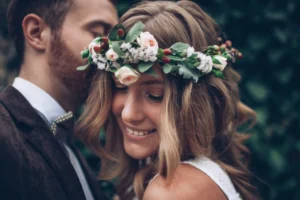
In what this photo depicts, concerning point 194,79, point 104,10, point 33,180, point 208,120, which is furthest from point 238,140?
point 33,180

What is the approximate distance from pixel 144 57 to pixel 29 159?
78 centimetres

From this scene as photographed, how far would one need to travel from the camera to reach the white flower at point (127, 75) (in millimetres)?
1946

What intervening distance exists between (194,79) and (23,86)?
1.11 metres

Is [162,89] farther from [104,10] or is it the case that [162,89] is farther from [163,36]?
[104,10]

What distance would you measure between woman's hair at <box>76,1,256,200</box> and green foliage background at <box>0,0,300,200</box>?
3.75 feet

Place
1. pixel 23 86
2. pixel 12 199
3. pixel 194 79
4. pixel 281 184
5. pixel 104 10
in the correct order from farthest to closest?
pixel 281 184 → pixel 104 10 → pixel 23 86 → pixel 194 79 → pixel 12 199

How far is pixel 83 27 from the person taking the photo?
251cm

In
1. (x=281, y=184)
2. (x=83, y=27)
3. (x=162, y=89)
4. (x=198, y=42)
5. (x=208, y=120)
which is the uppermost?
(x=83, y=27)

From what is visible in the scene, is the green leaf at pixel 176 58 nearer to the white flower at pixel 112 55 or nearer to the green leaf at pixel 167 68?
the green leaf at pixel 167 68

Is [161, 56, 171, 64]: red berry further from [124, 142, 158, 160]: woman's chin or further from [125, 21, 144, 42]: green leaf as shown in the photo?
[124, 142, 158, 160]: woman's chin

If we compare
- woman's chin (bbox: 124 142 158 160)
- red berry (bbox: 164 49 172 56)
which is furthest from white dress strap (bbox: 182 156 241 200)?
red berry (bbox: 164 49 172 56)

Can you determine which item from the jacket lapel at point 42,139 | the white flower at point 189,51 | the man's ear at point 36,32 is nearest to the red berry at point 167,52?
the white flower at point 189,51

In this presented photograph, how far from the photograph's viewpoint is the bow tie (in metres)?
2.37

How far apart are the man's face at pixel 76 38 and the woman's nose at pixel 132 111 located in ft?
1.55
